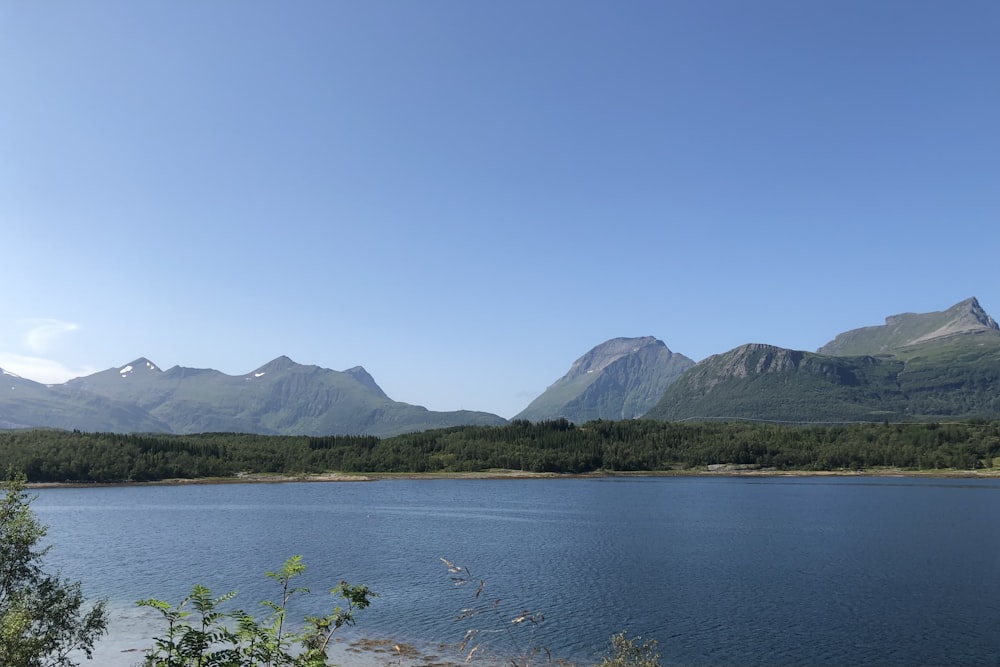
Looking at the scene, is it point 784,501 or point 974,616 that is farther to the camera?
point 784,501

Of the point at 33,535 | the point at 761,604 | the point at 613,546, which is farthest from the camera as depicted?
the point at 613,546

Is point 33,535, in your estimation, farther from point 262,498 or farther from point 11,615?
point 262,498

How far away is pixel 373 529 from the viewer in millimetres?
109062

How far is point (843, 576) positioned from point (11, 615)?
234ft

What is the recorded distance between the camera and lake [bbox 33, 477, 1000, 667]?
4791cm

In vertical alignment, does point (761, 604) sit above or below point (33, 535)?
below

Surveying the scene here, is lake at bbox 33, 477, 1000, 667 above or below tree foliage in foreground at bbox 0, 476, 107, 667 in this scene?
below

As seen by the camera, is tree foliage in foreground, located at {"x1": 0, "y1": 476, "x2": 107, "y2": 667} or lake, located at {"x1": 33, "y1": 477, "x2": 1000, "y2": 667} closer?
tree foliage in foreground, located at {"x1": 0, "y1": 476, "x2": 107, "y2": 667}

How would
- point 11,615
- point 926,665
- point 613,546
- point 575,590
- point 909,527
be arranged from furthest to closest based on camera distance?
point 909,527, point 613,546, point 575,590, point 926,665, point 11,615

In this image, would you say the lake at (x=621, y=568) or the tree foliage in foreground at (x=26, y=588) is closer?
the tree foliage in foreground at (x=26, y=588)

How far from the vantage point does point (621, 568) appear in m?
74.2

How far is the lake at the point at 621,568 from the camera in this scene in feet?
157

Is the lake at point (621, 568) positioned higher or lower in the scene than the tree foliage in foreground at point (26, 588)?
lower

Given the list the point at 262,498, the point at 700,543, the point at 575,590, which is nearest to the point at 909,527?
the point at 700,543
